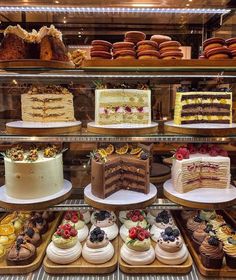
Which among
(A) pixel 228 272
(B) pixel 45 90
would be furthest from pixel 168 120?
(A) pixel 228 272

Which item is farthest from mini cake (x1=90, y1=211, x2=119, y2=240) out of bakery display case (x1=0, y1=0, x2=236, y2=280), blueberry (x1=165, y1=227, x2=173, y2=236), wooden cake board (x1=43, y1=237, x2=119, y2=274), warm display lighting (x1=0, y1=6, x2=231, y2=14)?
warm display lighting (x1=0, y1=6, x2=231, y2=14)

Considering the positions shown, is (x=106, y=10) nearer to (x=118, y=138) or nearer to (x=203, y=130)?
(x=118, y=138)

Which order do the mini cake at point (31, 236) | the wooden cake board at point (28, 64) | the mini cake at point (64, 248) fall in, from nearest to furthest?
the wooden cake board at point (28, 64) → the mini cake at point (64, 248) → the mini cake at point (31, 236)

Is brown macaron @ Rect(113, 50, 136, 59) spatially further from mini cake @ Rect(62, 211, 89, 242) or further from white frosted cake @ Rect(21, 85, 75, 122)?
mini cake @ Rect(62, 211, 89, 242)

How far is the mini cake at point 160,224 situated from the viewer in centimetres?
214

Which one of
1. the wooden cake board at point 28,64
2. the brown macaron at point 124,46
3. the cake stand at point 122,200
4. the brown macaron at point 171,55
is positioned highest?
the brown macaron at point 124,46

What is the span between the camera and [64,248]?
190cm

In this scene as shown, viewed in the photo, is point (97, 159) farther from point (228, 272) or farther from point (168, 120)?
point (228, 272)

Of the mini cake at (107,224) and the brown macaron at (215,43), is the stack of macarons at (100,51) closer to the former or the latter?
the brown macaron at (215,43)

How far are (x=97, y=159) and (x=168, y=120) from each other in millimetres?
668

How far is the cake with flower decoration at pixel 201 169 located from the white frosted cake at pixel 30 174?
0.88 metres

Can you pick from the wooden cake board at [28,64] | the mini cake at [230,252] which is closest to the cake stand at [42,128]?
the wooden cake board at [28,64]

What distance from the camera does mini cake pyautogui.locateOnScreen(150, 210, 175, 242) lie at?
214cm

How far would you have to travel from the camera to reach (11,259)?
1.84m
